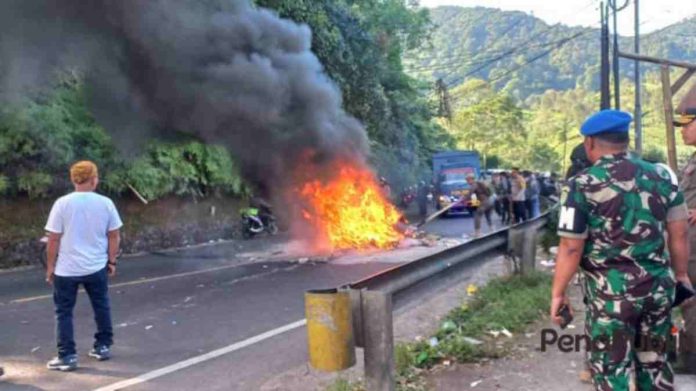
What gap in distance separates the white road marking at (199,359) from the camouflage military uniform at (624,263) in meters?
3.39

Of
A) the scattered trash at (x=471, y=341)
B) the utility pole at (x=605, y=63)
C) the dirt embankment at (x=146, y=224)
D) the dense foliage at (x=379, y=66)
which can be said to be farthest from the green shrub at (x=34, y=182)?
the utility pole at (x=605, y=63)

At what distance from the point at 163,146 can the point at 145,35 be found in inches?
185

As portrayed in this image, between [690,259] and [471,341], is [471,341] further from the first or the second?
[690,259]

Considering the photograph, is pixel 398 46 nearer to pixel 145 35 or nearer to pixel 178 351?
pixel 145 35

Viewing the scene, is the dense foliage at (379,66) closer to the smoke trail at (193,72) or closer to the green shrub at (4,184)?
the smoke trail at (193,72)

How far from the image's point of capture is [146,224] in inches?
630

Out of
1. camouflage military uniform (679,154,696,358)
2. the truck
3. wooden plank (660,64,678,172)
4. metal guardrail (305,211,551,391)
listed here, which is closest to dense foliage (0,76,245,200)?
metal guardrail (305,211,551,391)

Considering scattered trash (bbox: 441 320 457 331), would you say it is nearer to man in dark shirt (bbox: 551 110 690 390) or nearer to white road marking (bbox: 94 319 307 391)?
white road marking (bbox: 94 319 307 391)

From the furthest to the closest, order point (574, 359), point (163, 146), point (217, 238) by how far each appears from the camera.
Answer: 1. point (217, 238)
2. point (163, 146)
3. point (574, 359)

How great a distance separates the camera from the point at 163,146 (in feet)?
52.0

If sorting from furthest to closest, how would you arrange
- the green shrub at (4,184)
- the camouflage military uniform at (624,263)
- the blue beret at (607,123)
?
the green shrub at (4,184) → the blue beret at (607,123) → the camouflage military uniform at (624,263)

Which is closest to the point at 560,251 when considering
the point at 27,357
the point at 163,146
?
the point at 27,357

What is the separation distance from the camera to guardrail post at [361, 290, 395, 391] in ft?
12.7

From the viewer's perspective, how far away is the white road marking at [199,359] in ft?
16.5
